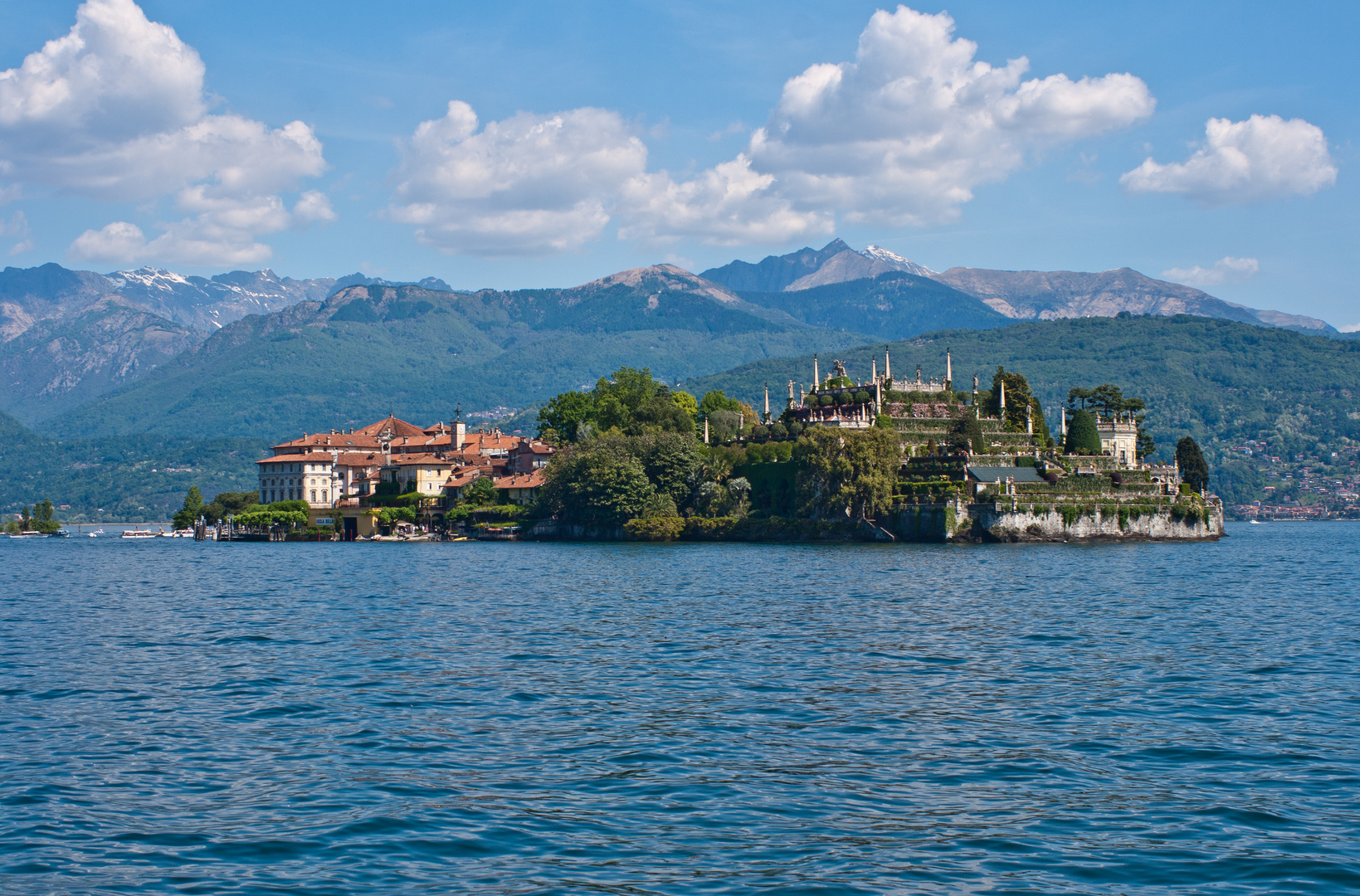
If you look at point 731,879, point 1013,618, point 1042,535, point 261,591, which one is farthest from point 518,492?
point 731,879

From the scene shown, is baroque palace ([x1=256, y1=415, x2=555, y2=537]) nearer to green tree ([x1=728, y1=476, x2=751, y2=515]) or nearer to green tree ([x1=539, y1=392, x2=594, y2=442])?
green tree ([x1=539, y1=392, x2=594, y2=442])

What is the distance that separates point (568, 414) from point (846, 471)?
55.6m

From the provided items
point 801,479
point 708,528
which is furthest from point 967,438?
point 708,528

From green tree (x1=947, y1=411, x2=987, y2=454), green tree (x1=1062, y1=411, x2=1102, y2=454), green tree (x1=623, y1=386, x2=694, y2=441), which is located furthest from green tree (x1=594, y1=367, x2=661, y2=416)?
green tree (x1=1062, y1=411, x2=1102, y2=454)

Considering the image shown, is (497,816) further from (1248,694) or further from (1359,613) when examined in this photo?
(1359,613)

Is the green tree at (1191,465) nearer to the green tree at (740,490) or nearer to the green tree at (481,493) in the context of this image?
the green tree at (740,490)

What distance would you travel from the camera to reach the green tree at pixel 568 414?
149125 millimetres

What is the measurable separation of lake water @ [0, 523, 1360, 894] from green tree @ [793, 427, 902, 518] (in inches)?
2106

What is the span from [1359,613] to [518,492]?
10607 cm

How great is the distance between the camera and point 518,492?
470 feet

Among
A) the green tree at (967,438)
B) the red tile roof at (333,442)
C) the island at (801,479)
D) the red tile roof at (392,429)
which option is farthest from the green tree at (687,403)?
the red tile roof at (392,429)

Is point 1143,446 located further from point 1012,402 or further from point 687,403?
point 687,403

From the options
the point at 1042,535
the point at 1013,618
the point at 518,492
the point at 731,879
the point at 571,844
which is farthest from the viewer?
the point at 518,492

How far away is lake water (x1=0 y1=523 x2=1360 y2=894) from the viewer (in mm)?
16078
